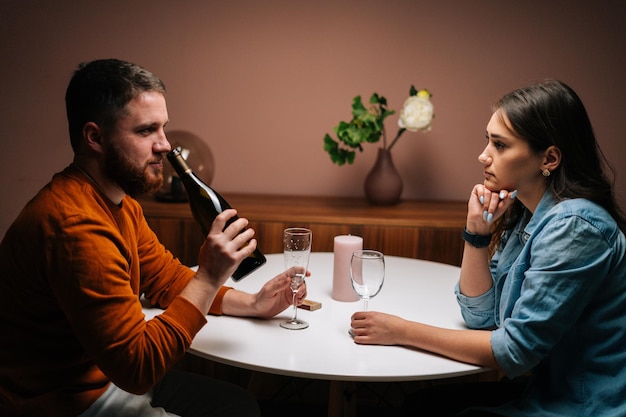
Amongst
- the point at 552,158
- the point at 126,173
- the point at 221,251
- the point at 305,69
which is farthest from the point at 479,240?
the point at 305,69

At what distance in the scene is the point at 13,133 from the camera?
9.94 feet

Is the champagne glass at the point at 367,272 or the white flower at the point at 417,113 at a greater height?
the white flower at the point at 417,113

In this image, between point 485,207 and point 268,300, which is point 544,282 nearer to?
point 485,207

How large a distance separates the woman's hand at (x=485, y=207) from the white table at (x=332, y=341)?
245 mm

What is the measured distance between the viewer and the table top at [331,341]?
3.91 ft

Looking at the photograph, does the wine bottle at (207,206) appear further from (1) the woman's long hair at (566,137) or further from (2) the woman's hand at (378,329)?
(1) the woman's long hair at (566,137)

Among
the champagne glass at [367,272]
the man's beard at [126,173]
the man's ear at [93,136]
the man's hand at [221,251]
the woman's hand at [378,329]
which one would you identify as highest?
the man's ear at [93,136]

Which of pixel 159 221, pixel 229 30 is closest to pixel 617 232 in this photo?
pixel 159 221

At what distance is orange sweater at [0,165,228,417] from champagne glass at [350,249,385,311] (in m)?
0.37

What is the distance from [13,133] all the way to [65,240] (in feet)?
7.47

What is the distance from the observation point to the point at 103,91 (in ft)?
3.97

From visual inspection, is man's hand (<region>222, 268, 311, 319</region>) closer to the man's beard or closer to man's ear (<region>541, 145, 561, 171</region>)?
the man's beard

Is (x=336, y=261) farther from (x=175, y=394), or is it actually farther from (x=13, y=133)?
(x=13, y=133)

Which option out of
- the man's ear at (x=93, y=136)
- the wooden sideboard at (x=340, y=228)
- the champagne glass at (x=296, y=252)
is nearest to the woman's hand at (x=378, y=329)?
the champagne glass at (x=296, y=252)
